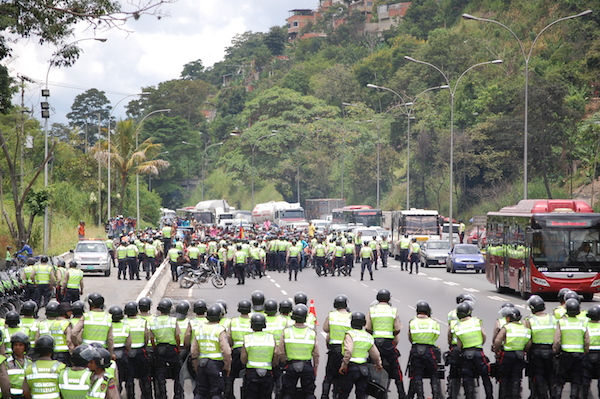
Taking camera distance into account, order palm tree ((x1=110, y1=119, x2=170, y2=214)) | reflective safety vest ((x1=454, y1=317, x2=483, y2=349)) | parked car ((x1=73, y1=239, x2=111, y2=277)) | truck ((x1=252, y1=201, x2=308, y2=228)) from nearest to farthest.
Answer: reflective safety vest ((x1=454, y1=317, x2=483, y2=349)), parked car ((x1=73, y1=239, x2=111, y2=277)), palm tree ((x1=110, y1=119, x2=170, y2=214)), truck ((x1=252, y1=201, x2=308, y2=228))

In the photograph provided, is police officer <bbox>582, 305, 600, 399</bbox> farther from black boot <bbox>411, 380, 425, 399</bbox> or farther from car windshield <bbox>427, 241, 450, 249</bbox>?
car windshield <bbox>427, 241, 450, 249</bbox>

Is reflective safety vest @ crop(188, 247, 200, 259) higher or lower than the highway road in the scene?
higher

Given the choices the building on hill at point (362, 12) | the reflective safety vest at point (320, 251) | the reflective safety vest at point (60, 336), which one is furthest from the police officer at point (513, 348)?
the building on hill at point (362, 12)

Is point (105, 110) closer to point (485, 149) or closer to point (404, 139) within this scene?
point (404, 139)

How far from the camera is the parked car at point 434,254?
4447 cm

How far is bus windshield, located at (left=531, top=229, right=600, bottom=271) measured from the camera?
2570 cm

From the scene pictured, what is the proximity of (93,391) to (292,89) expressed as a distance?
10234cm

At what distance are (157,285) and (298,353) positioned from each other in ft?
65.3

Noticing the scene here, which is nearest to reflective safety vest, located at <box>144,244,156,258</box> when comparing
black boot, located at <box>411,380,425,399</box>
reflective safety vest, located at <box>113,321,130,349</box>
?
reflective safety vest, located at <box>113,321,130,349</box>

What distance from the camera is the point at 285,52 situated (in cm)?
15388

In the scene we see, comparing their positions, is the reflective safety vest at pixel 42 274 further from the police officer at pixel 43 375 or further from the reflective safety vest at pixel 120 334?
the police officer at pixel 43 375

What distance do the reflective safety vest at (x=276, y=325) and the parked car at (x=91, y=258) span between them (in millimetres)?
25905

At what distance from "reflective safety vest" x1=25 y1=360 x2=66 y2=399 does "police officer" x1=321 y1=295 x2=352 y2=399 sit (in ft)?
14.1

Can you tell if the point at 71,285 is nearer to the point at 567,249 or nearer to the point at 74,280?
the point at 74,280
